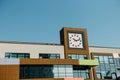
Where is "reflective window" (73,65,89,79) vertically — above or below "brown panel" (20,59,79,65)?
below

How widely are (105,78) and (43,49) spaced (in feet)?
58.1

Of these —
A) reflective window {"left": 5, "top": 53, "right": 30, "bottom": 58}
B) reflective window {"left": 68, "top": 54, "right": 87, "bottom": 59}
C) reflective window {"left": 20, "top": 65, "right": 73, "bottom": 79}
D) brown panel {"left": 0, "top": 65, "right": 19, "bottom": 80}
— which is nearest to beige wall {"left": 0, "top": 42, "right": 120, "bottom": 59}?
reflective window {"left": 5, "top": 53, "right": 30, "bottom": 58}

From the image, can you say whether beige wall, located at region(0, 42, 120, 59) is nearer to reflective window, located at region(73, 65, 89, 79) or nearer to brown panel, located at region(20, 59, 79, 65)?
reflective window, located at region(73, 65, 89, 79)

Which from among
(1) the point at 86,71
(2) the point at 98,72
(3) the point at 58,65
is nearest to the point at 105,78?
(2) the point at 98,72

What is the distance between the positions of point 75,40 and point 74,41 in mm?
441

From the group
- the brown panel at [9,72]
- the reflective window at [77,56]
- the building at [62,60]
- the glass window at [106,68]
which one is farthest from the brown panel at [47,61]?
the glass window at [106,68]

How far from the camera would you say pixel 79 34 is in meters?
61.6

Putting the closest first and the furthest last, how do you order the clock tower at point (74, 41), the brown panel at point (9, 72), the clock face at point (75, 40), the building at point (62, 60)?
the brown panel at point (9, 72)
the building at point (62, 60)
the clock tower at point (74, 41)
the clock face at point (75, 40)

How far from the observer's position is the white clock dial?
197 ft

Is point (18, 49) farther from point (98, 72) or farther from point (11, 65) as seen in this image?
point (98, 72)

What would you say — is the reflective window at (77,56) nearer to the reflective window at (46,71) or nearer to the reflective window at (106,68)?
the reflective window at (106,68)

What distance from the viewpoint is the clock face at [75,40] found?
60050 millimetres

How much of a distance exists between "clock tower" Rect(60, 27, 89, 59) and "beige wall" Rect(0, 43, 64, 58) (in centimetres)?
173

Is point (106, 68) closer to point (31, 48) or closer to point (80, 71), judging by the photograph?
point (80, 71)
